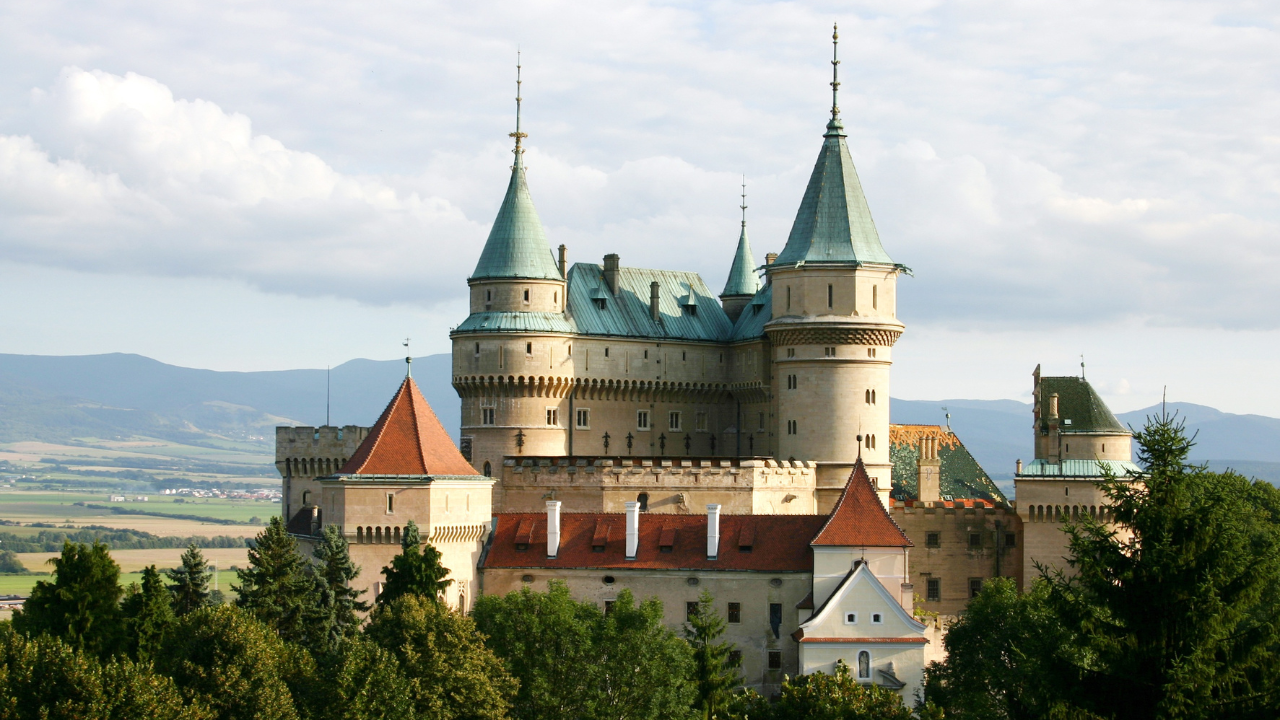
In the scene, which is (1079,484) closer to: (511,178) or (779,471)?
(779,471)

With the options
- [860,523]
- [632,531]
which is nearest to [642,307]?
[632,531]

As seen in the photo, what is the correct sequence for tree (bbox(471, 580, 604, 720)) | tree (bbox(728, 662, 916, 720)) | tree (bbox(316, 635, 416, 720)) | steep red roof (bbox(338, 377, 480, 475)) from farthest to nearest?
1. steep red roof (bbox(338, 377, 480, 475))
2. tree (bbox(471, 580, 604, 720))
3. tree (bbox(728, 662, 916, 720))
4. tree (bbox(316, 635, 416, 720))

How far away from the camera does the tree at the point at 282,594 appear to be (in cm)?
6588

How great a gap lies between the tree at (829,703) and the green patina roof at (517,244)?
31.2 metres

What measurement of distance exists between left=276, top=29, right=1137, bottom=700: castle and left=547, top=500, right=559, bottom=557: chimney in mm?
98

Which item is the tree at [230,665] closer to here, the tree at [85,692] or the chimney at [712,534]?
the tree at [85,692]

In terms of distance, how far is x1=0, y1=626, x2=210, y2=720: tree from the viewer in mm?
50344

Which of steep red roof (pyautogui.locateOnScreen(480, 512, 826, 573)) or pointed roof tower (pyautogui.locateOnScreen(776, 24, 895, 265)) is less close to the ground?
pointed roof tower (pyautogui.locateOnScreen(776, 24, 895, 265))

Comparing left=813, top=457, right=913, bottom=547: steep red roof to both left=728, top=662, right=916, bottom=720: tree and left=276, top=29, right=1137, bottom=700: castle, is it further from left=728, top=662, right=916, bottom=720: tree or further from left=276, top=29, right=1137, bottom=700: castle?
left=728, top=662, right=916, bottom=720: tree

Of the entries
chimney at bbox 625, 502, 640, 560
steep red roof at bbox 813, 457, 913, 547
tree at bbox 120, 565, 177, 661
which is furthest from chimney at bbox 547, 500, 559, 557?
tree at bbox 120, 565, 177, 661

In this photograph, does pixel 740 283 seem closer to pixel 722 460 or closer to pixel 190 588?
pixel 722 460

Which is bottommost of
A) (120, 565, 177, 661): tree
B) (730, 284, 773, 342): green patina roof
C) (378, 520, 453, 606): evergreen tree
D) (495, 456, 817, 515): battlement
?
(120, 565, 177, 661): tree

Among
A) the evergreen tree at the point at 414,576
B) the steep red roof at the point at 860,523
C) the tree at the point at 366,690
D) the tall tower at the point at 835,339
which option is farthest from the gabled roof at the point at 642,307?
the tree at the point at 366,690

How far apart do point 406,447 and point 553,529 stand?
7.57m
